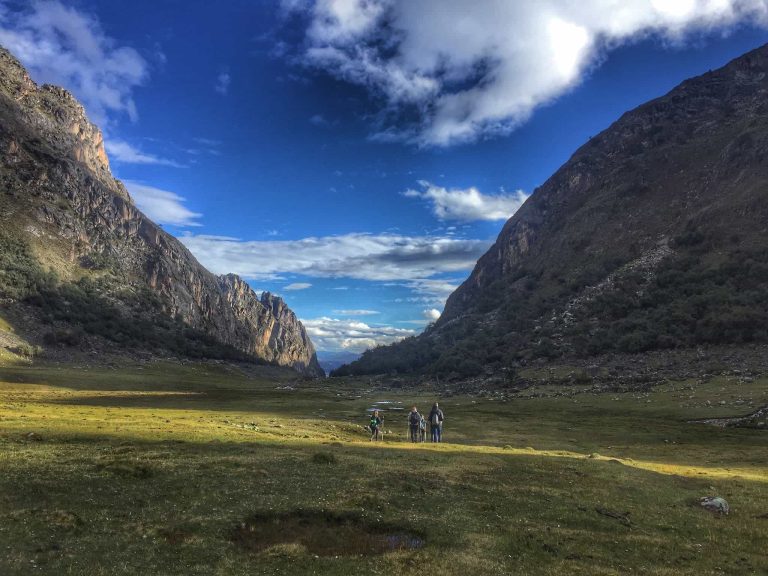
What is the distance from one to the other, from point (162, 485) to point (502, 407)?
3860 inches

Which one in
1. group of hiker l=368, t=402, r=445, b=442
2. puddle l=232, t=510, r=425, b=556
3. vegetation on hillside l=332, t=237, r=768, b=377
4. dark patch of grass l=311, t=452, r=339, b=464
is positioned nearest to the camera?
puddle l=232, t=510, r=425, b=556

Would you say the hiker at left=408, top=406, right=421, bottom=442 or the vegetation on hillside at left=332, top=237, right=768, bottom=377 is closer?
the hiker at left=408, top=406, right=421, bottom=442

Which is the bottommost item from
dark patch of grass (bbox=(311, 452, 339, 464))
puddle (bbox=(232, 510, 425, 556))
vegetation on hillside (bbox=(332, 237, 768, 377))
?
puddle (bbox=(232, 510, 425, 556))

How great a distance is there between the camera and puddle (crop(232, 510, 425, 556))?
20188mm

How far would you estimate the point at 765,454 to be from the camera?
5266 centimetres

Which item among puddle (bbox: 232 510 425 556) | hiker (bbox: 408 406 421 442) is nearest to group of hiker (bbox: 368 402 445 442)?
hiker (bbox: 408 406 421 442)

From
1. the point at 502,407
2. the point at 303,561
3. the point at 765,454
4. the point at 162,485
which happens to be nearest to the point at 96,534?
the point at 162,485

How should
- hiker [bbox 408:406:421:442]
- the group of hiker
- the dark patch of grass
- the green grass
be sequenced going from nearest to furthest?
the green grass → the dark patch of grass → the group of hiker → hiker [bbox 408:406:421:442]

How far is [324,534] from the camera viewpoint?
2167 centimetres

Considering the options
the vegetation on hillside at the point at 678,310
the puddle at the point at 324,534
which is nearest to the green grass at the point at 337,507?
the puddle at the point at 324,534

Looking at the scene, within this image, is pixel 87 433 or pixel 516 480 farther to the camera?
pixel 87 433

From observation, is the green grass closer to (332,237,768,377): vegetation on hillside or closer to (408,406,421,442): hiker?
(408,406,421,442): hiker

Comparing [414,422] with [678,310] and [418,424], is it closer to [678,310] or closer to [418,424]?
[418,424]

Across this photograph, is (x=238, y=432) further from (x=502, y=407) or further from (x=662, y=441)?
(x=502, y=407)
